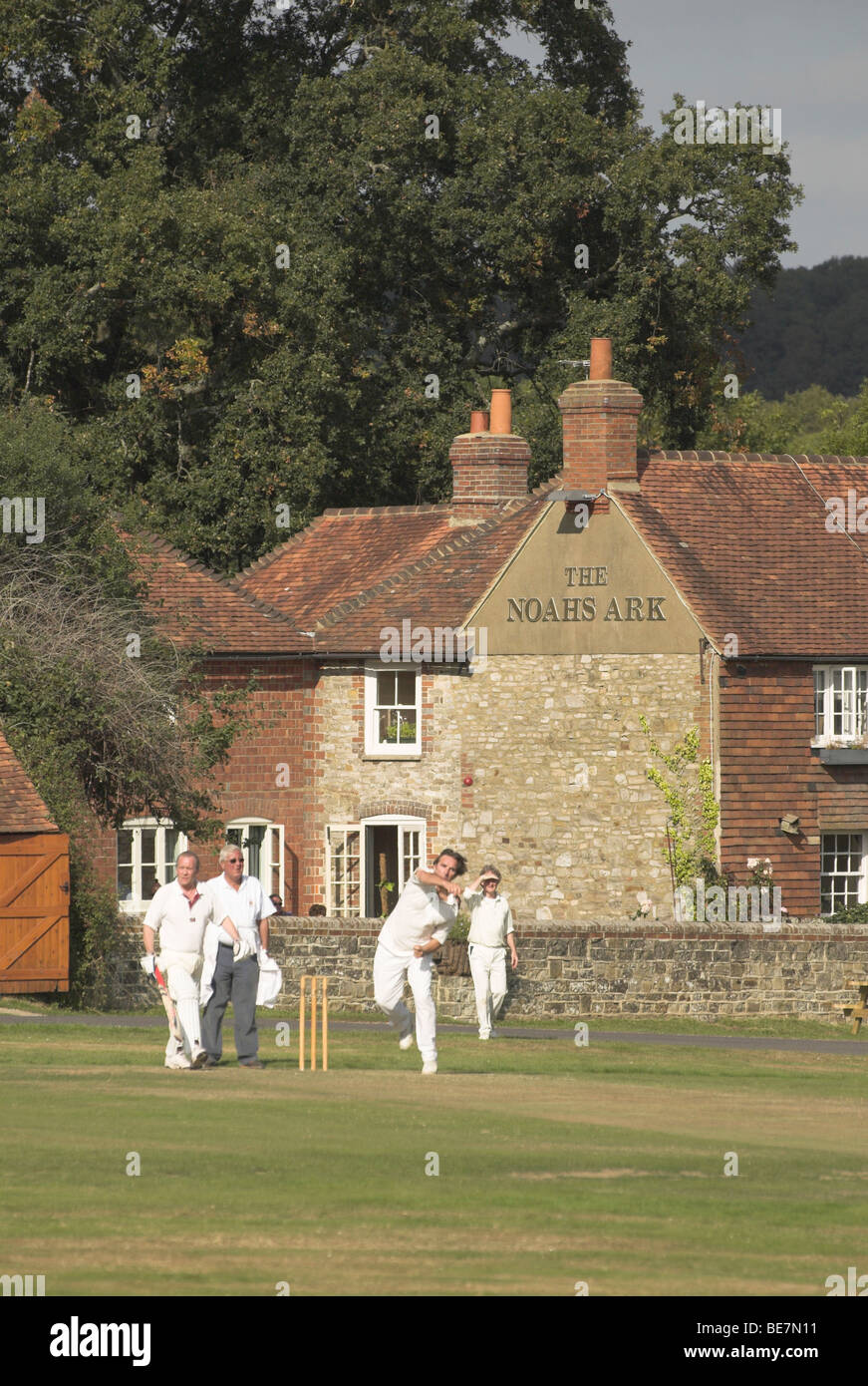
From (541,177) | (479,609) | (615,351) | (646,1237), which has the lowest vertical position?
(646,1237)

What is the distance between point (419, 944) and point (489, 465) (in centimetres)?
2518

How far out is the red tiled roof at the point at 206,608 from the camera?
128ft

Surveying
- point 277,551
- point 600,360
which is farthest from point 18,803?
point 277,551

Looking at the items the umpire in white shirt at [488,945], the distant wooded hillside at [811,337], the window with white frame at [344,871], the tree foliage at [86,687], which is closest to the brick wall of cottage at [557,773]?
the window with white frame at [344,871]

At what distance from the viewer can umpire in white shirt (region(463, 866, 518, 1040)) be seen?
24.8m

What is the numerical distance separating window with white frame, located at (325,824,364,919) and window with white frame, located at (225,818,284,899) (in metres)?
0.92

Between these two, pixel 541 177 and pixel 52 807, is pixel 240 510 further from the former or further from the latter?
pixel 52 807

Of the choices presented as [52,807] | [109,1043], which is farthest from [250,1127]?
[52,807]

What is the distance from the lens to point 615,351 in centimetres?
4966

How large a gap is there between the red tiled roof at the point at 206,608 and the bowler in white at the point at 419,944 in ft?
63.5

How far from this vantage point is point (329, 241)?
4862 cm

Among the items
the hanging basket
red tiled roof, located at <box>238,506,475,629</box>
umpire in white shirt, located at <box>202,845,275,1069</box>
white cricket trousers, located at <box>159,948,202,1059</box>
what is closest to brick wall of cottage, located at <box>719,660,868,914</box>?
red tiled roof, located at <box>238,506,475,629</box>

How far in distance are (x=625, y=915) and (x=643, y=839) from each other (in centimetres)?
129

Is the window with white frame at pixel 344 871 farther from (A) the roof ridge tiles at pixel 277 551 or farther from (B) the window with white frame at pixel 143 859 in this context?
(A) the roof ridge tiles at pixel 277 551
